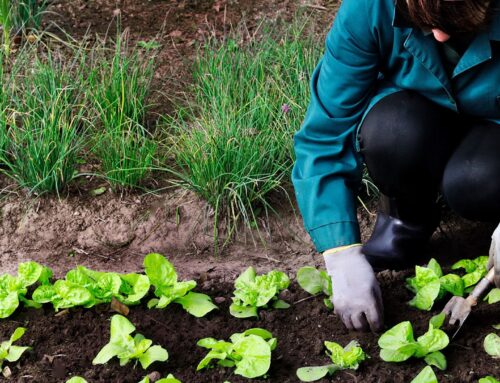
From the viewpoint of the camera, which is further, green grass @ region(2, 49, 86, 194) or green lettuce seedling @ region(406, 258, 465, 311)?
green grass @ region(2, 49, 86, 194)

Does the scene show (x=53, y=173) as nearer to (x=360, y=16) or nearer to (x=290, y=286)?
(x=290, y=286)

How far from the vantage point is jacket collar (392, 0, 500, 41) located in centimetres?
213

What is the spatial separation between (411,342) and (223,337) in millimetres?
518

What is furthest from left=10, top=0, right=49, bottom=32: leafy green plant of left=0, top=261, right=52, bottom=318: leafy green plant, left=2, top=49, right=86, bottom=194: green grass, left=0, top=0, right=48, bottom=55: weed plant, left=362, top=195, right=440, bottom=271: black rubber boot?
left=362, top=195, right=440, bottom=271: black rubber boot

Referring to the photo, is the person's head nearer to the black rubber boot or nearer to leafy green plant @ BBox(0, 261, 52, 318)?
the black rubber boot

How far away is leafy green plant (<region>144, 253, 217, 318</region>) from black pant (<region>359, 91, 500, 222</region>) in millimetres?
615

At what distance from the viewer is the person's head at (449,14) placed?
2008 millimetres

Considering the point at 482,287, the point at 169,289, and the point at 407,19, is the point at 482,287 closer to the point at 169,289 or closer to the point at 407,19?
the point at 407,19

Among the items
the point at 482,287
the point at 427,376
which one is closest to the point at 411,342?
the point at 427,376

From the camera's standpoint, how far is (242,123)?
3135mm

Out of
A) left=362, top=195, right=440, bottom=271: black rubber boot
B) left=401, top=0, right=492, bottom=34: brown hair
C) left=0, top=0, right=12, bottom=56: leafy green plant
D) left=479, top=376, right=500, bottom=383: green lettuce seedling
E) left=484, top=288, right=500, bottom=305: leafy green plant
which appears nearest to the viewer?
left=401, top=0, right=492, bottom=34: brown hair

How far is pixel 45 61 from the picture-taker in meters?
3.61

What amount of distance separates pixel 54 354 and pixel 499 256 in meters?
1.18

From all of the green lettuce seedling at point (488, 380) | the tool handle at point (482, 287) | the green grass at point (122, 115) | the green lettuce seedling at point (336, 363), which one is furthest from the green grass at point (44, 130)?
the green lettuce seedling at point (488, 380)
